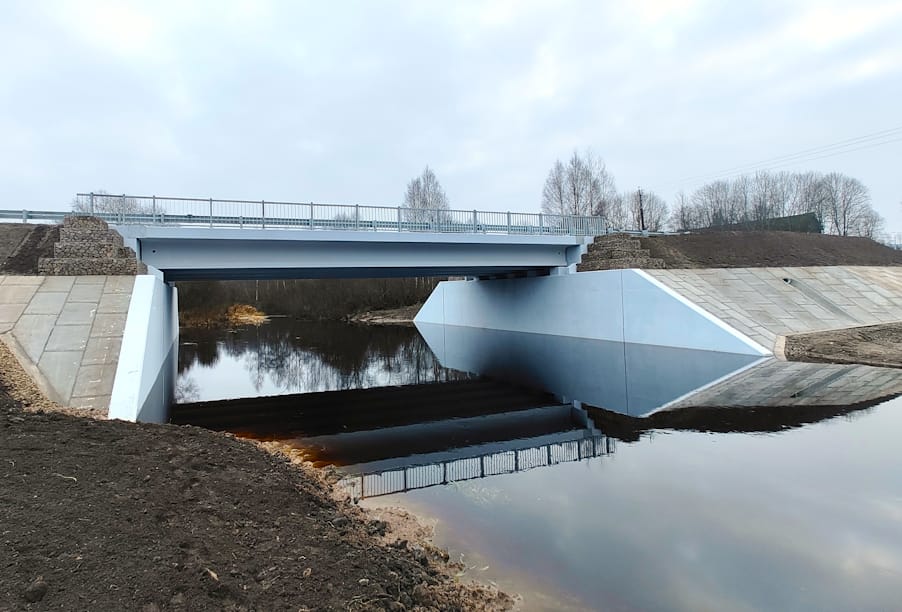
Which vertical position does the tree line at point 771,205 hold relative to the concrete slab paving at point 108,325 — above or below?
above

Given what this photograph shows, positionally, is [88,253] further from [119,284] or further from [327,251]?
[327,251]

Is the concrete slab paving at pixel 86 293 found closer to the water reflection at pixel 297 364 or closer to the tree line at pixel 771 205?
the water reflection at pixel 297 364

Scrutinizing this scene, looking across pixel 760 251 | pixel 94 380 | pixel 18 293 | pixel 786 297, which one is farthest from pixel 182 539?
pixel 760 251

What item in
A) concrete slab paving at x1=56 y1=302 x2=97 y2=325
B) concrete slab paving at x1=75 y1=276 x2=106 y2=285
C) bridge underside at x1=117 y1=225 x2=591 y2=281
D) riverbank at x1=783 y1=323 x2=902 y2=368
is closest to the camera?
concrete slab paving at x1=56 y1=302 x2=97 y2=325

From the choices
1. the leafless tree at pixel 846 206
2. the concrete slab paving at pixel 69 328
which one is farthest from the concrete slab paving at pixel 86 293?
the leafless tree at pixel 846 206

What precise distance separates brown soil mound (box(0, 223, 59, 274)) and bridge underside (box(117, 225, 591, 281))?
2.37 meters

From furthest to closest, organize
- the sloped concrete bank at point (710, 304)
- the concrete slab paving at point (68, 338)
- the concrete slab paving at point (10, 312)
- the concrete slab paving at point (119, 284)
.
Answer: the sloped concrete bank at point (710, 304), the concrete slab paving at point (119, 284), the concrete slab paving at point (10, 312), the concrete slab paving at point (68, 338)

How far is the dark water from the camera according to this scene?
5238 mm

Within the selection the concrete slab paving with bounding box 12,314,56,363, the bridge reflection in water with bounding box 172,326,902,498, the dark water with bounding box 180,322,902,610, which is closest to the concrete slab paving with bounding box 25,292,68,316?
the concrete slab paving with bounding box 12,314,56,363

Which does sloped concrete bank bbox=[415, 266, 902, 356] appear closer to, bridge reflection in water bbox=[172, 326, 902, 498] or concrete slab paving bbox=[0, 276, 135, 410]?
bridge reflection in water bbox=[172, 326, 902, 498]

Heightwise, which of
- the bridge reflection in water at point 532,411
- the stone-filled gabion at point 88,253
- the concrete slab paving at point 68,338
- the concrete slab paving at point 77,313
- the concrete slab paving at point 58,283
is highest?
the stone-filled gabion at point 88,253

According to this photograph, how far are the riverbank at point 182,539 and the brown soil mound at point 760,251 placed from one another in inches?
1016

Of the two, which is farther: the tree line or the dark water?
the tree line

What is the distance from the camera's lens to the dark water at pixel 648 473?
17.2ft
